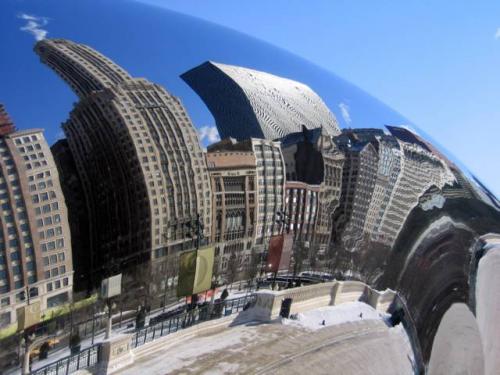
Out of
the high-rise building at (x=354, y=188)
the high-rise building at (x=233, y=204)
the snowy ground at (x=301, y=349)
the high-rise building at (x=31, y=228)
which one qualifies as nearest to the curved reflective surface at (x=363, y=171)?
the high-rise building at (x=354, y=188)

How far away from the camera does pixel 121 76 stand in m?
5.89

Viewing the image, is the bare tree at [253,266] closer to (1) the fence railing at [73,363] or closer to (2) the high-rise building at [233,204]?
(2) the high-rise building at [233,204]

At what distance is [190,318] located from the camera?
22.6ft

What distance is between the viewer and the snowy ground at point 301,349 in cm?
716

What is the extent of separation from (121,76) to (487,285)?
13.6m

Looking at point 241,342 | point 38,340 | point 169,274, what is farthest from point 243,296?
point 38,340

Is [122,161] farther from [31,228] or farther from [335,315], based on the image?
[335,315]

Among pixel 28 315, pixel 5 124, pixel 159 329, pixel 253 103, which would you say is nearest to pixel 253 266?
pixel 159 329

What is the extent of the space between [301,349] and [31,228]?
5.27m

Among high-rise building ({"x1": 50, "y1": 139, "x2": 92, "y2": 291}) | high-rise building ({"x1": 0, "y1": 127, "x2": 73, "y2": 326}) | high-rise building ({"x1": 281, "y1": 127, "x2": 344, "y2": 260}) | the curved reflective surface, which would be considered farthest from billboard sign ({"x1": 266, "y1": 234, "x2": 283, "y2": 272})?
high-rise building ({"x1": 0, "y1": 127, "x2": 73, "y2": 326})

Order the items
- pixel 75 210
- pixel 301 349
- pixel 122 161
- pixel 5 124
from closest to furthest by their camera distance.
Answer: pixel 5 124, pixel 75 210, pixel 122 161, pixel 301 349

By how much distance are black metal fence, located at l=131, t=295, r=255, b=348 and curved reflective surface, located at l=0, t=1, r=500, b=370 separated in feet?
4.22

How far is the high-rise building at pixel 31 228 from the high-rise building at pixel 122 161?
14.0 inches

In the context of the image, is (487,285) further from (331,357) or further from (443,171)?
(331,357)
